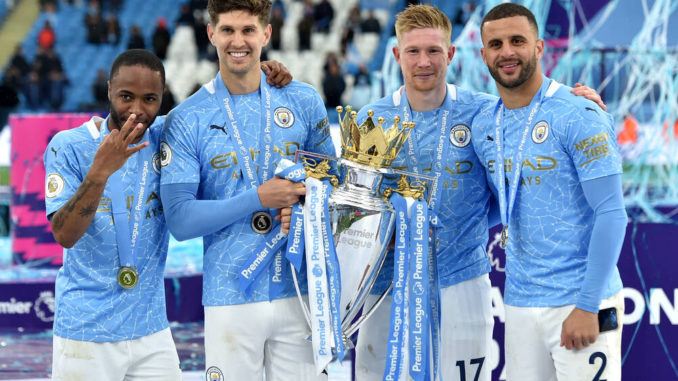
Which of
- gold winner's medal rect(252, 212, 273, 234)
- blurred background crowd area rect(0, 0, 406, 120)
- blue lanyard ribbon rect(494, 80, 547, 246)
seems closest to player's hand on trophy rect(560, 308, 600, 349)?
blue lanyard ribbon rect(494, 80, 547, 246)

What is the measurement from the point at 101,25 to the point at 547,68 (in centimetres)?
748

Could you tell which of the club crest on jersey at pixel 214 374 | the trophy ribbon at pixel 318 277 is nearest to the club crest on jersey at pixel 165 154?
the trophy ribbon at pixel 318 277

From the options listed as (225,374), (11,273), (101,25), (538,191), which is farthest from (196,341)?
(101,25)

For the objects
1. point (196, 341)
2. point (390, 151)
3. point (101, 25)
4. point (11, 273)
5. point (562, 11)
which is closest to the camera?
point (390, 151)

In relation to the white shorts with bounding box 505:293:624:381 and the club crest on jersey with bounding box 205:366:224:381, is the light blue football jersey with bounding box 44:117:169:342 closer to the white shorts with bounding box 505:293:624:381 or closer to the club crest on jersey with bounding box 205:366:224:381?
the club crest on jersey with bounding box 205:366:224:381

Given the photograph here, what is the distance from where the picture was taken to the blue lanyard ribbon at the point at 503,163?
3.65 metres

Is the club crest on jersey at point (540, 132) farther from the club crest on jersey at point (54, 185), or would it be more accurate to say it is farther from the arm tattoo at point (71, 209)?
the club crest on jersey at point (54, 185)

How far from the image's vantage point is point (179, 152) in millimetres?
3703

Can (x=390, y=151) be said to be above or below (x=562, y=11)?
below

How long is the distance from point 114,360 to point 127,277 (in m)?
0.32

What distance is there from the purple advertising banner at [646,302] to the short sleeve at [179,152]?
2.28 metres

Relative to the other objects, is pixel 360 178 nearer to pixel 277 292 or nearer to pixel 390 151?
pixel 390 151

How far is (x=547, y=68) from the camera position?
9555 millimetres

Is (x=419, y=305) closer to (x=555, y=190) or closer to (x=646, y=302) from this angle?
(x=555, y=190)
